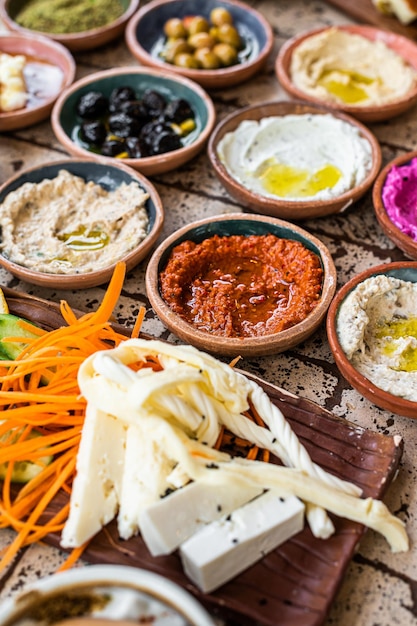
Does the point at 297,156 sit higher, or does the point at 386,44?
the point at 386,44

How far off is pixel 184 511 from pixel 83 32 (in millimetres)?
3633

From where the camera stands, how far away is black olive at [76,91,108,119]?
4.03m

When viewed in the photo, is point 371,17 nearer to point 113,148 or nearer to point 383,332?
point 113,148

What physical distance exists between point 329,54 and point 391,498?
9.91 feet

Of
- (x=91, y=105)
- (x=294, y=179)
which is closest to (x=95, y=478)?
(x=294, y=179)

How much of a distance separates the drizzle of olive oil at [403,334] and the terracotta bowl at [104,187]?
116 cm

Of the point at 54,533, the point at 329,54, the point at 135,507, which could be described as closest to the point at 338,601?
the point at 135,507

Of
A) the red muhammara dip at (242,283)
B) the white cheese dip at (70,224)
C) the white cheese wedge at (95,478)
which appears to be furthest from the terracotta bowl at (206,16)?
the white cheese wedge at (95,478)

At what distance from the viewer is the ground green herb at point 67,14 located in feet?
15.4

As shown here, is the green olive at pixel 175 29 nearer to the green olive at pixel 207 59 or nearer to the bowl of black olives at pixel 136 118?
the green olive at pixel 207 59

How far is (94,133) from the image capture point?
12.7 ft

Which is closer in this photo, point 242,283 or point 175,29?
point 242,283

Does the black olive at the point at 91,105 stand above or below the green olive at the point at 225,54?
below

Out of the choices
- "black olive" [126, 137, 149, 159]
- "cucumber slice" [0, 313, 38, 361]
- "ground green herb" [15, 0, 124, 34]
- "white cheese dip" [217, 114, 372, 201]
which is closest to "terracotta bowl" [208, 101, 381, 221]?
"white cheese dip" [217, 114, 372, 201]
